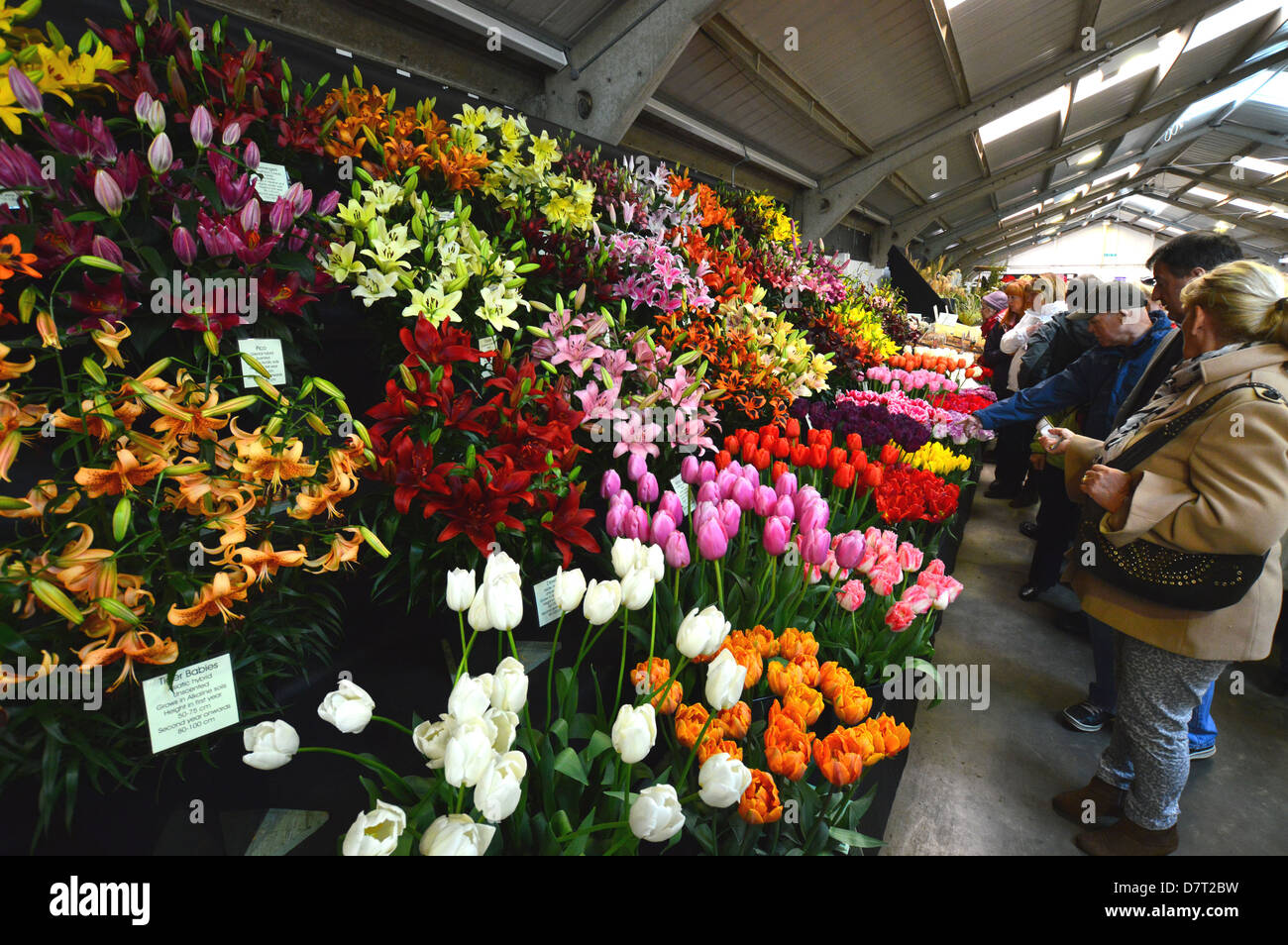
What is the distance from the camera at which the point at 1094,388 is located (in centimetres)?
253

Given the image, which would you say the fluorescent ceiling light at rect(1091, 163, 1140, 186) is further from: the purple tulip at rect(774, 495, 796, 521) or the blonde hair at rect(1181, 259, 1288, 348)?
the purple tulip at rect(774, 495, 796, 521)

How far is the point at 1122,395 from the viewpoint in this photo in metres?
2.39

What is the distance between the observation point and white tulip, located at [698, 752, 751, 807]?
0.70m

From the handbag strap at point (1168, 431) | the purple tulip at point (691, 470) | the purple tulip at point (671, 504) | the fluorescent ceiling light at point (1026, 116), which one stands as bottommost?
the purple tulip at point (671, 504)

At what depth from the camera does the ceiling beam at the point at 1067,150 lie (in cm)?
1096

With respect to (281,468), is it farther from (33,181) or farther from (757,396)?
(757,396)

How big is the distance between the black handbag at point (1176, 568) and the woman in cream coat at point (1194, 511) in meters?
0.03

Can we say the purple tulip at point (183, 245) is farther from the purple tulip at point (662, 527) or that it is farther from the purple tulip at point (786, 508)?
the purple tulip at point (786, 508)

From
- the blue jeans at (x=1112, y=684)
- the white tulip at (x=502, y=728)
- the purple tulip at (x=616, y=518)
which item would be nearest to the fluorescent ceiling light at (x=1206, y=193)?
the blue jeans at (x=1112, y=684)

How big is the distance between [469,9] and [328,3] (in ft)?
2.49

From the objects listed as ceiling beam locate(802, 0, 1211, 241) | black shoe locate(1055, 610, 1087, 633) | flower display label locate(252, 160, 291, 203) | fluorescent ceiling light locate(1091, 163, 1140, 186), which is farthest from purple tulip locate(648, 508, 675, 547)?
fluorescent ceiling light locate(1091, 163, 1140, 186)

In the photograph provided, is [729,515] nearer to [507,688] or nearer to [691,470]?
[691,470]
